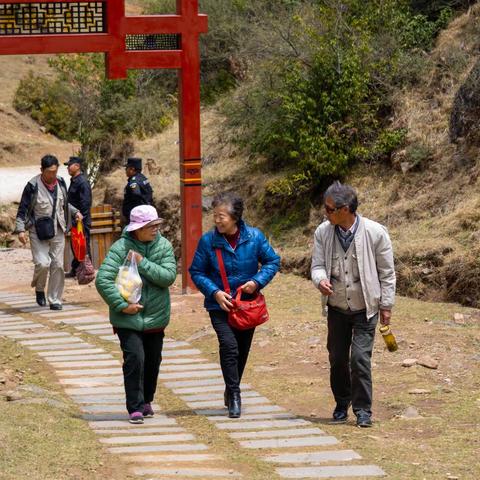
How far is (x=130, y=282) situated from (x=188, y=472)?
5.82ft

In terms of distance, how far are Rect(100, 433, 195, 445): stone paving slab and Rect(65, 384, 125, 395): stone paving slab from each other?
166 centimetres

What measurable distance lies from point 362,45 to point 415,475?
11.8m

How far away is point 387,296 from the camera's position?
8.48 meters

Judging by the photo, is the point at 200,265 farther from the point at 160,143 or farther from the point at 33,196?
the point at 160,143

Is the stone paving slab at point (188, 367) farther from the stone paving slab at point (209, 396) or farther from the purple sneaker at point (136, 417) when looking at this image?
the purple sneaker at point (136, 417)

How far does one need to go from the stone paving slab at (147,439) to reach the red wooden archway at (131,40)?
21.6 ft

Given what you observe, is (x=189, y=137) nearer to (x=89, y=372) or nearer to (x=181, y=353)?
(x=181, y=353)

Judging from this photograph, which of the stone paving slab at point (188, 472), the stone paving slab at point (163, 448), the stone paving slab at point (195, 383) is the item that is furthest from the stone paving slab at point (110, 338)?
the stone paving slab at point (188, 472)

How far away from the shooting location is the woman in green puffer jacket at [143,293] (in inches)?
337

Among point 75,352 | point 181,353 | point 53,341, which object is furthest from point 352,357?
point 53,341

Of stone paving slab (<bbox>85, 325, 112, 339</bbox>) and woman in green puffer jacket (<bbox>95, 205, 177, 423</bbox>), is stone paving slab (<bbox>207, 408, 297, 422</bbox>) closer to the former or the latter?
woman in green puffer jacket (<bbox>95, 205, 177, 423</bbox>)

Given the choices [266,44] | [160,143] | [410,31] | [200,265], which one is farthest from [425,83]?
[200,265]

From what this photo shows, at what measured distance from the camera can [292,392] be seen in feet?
31.8

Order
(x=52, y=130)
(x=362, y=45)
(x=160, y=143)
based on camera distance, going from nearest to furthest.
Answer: (x=362, y=45)
(x=160, y=143)
(x=52, y=130)
